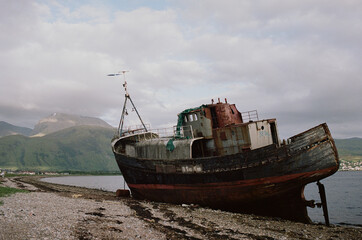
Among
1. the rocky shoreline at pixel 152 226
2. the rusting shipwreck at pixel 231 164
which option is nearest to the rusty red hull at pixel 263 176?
the rusting shipwreck at pixel 231 164

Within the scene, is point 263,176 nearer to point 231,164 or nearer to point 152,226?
point 231,164

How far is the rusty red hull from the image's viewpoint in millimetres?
15719

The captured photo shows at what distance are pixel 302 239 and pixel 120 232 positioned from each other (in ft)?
28.8

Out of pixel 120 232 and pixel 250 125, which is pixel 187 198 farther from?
pixel 120 232

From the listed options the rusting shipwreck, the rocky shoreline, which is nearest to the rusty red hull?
the rusting shipwreck

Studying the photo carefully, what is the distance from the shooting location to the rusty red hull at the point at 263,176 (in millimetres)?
15719

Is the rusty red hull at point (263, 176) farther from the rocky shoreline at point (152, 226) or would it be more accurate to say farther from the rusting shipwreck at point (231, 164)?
the rocky shoreline at point (152, 226)

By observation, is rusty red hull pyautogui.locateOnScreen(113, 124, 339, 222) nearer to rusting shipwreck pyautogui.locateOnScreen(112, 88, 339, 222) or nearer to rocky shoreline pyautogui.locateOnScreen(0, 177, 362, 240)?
rusting shipwreck pyautogui.locateOnScreen(112, 88, 339, 222)

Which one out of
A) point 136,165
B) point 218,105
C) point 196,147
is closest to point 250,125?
point 218,105

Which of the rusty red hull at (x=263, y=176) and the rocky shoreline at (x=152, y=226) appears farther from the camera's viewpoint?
the rusty red hull at (x=263, y=176)

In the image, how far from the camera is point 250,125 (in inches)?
725

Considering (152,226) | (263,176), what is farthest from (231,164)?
(152,226)

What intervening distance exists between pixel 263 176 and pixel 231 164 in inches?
88.9

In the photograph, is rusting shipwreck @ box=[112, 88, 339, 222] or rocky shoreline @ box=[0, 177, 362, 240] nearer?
rocky shoreline @ box=[0, 177, 362, 240]
